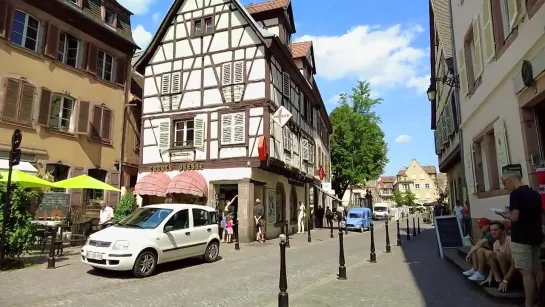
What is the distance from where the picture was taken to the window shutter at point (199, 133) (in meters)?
19.2

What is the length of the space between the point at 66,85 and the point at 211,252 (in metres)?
11.6

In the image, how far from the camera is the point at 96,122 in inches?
758

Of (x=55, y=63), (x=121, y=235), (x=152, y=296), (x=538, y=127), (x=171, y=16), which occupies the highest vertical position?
(x=171, y=16)

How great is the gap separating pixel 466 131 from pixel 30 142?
16748 millimetres

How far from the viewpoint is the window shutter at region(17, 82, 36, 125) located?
52.0 ft

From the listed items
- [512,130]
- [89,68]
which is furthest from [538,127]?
[89,68]

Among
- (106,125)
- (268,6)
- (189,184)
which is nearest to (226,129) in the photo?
(189,184)

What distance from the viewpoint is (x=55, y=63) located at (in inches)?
686

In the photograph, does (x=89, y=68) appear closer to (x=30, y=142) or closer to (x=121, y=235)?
(x=30, y=142)

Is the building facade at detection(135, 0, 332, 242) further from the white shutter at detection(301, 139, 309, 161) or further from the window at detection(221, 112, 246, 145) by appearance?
the white shutter at detection(301, 139, 309, 161)

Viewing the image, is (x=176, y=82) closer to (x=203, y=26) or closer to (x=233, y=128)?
(x=203, y=26)

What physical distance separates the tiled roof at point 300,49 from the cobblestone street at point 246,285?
A: 58.6ft

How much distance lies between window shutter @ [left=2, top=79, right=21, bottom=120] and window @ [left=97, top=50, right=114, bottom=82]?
15.3 ft

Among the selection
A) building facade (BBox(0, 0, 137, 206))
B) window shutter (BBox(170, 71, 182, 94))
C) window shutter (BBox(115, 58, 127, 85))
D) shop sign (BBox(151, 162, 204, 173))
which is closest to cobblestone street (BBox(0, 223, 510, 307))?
building facade (BBox(0, 0, 137, 206))
